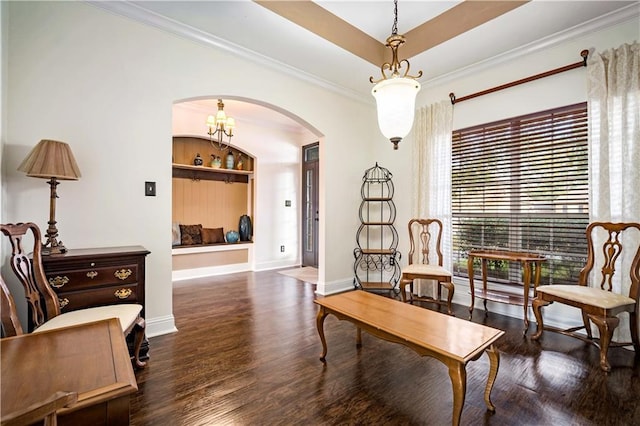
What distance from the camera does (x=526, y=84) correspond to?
322cm

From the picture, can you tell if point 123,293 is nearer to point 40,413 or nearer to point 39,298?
point 39,298

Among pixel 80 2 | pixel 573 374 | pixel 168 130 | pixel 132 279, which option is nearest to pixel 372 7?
pixel 168 130

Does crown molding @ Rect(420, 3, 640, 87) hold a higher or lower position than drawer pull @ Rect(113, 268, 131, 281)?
higher

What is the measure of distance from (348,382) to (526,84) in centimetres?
362

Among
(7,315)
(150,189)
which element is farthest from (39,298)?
(150,189)

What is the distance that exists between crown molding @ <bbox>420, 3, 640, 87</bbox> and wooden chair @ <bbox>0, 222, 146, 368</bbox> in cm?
439

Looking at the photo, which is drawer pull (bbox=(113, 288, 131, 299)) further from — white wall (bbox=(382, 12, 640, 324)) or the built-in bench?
white wall (bbox=(382, 12, 640, 324))

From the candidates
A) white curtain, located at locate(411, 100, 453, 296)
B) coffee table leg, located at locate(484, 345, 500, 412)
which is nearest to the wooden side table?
white curtain, located at locate(411, 100, 453, 296)

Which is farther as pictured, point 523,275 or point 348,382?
point 523,275

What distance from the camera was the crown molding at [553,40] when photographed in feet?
8.57

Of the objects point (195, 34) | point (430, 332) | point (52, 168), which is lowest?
point (430, 332)

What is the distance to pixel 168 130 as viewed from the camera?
2.83 m

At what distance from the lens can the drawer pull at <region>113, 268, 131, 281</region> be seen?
87.0 inches

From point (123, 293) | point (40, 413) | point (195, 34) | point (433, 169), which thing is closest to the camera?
point (40, 413)
